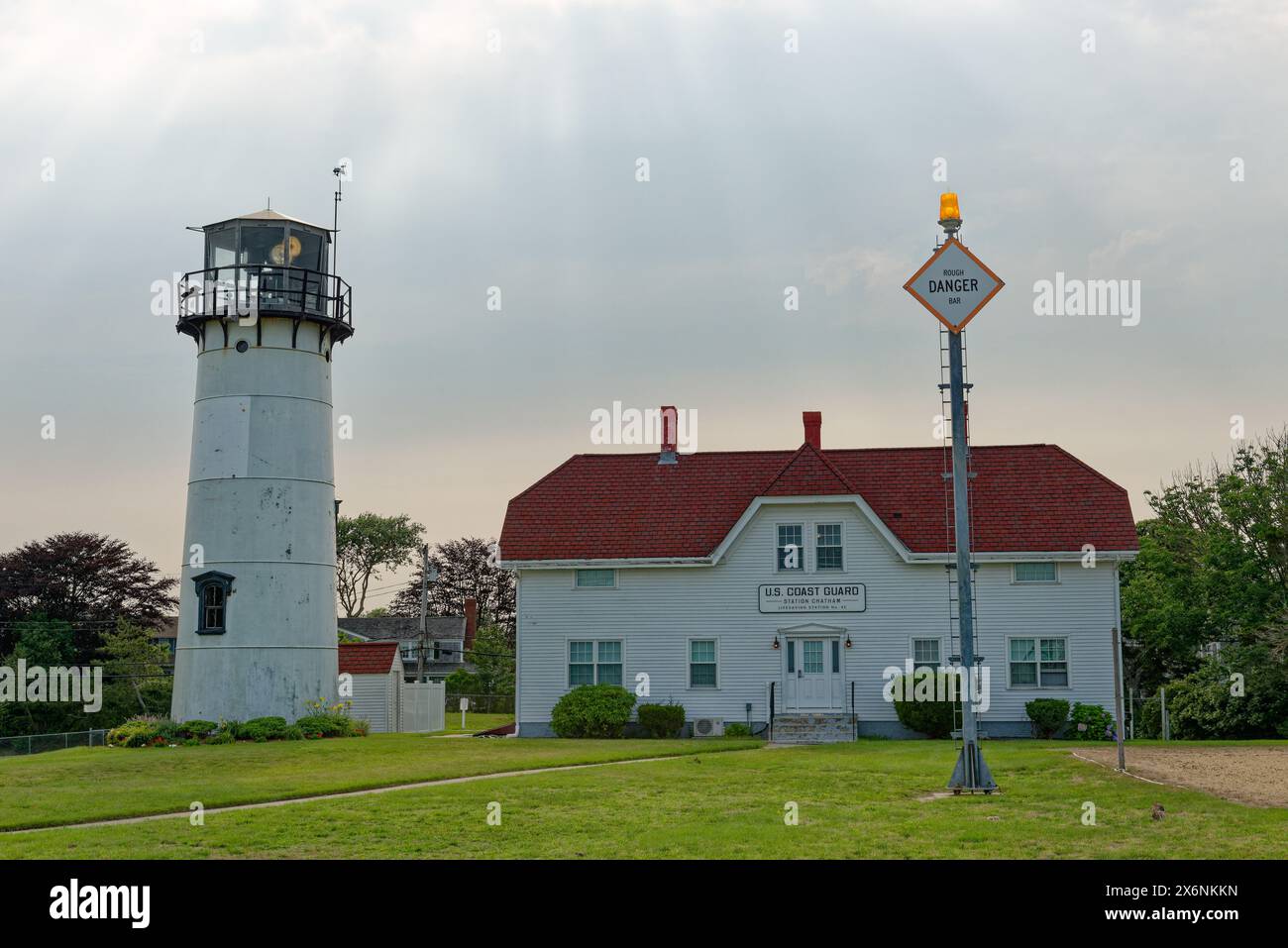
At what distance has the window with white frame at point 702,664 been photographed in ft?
113

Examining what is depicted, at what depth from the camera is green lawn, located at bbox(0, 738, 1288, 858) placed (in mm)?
12727

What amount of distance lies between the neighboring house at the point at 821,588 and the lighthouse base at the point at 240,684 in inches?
228

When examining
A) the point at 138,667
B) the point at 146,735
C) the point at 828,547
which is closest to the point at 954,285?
the point at 828,547

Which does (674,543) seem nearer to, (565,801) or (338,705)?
(338,705)

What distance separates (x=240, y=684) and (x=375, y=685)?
8880 mm

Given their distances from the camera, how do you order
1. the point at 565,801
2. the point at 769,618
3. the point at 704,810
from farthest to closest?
the point at 769,618
the point at 565,801
the point at 704,810

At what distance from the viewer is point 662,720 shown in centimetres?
3366

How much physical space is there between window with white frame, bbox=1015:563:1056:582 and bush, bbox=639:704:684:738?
361 inches

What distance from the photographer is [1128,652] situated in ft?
133

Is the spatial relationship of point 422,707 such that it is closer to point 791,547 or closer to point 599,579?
point 599,579

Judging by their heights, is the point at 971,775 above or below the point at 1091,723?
above

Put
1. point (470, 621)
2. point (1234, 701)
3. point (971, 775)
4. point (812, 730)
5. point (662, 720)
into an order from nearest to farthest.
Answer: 1. point (971, 775)
2. point (1234, 701)
3. point (812, 730)
4. point (662, 720)
5. point (470, 621)
